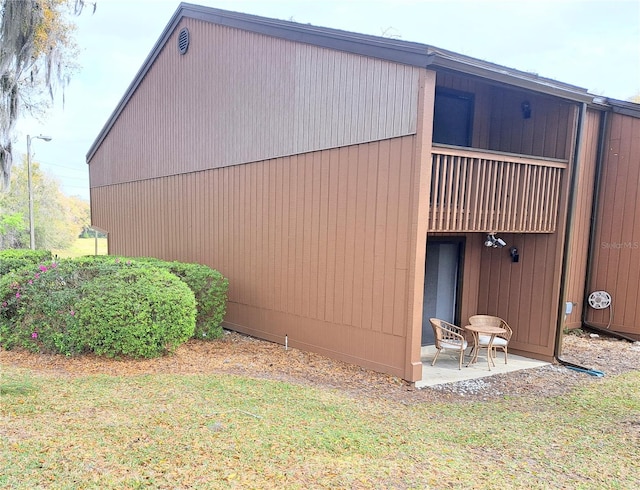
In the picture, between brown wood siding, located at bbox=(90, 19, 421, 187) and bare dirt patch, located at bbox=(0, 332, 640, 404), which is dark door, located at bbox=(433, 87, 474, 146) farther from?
bare dirt patch, located at bbox=(0, 332, 640, 404)

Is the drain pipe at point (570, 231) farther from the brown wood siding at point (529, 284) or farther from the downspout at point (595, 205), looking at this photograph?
the downspout at point (595, 205)

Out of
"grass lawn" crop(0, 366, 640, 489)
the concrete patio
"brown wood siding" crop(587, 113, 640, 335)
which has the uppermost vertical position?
"brown wood siding" crop(587, 113, 640, 335)

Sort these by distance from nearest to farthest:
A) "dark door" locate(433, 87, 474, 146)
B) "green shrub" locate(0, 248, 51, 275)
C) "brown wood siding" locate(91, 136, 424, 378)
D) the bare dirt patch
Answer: the bare dirt patch < "brown wood siding" locate(91, 136, 424, 378) < "dark door" locate(433, 87, 474, 146) < "green shrub" locate(0, 248, 51, 275)

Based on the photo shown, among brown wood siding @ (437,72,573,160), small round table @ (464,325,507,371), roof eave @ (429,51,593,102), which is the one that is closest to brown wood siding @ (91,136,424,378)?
roof eave @ (429,51,593,102)

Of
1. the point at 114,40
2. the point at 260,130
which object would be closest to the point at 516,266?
the point at 260,130

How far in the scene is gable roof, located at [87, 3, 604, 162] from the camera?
4.96 meters

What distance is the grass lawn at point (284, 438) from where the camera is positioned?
2838mm

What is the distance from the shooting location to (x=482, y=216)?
5.84m

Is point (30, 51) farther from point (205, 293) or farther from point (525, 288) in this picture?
point (525, 288)

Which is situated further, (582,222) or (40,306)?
(582,222)

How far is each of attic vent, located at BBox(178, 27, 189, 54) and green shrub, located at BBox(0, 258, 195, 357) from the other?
209 inches

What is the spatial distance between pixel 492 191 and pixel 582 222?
3.84 m

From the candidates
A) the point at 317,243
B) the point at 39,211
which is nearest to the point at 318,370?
the point at 317,243

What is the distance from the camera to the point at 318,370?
19.3 ft
